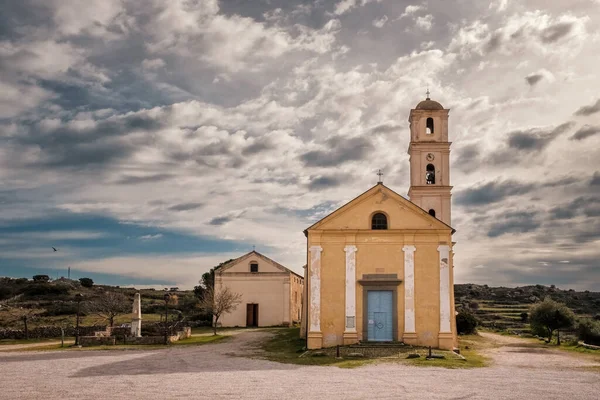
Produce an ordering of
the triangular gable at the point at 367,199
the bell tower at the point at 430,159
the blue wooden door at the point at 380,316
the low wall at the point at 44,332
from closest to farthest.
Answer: the blue wooden door at the point at 380,316 < the triangular gable at the point at 367,199 < the bell tower at the point at 430,159 < the low wall at the point at 44,332

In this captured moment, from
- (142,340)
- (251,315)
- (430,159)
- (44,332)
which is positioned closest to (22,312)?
(44,332)

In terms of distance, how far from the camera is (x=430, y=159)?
32938mm

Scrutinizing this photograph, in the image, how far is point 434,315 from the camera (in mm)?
27047

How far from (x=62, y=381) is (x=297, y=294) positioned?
3555 centimetres

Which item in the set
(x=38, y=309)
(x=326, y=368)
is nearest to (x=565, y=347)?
(x=326, y=368)

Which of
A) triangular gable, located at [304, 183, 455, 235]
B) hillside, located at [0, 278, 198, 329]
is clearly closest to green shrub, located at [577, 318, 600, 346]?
triangular gable, located at [304, 183, 455, 235]

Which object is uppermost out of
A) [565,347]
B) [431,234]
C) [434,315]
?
[431,234]

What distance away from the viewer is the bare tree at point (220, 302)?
131 ft

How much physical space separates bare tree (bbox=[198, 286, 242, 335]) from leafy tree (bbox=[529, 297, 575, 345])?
1998cm

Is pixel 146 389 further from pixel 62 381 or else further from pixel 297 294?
pixel 297 294

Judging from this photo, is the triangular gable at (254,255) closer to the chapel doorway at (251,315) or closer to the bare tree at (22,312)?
the chapel doorway at (251,315)

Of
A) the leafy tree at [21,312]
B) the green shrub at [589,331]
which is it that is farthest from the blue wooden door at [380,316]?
the leafy tree at [21,312]

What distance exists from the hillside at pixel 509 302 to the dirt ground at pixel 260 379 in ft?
103

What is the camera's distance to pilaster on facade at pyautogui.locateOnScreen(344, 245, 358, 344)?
2691cm
